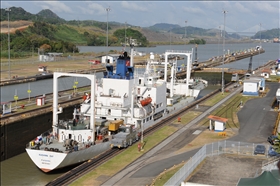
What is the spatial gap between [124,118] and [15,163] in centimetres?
1198

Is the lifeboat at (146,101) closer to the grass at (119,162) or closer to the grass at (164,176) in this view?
the grass at (119,162)

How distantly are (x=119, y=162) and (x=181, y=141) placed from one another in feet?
28.0

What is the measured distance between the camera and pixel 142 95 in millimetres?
49344

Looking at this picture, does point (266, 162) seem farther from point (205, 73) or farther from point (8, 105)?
point (205, 73)

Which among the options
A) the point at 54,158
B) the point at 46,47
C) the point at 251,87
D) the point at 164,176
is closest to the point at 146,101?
the point at 54,158

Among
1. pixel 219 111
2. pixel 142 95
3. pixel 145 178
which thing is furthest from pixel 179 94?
pixel 145 178

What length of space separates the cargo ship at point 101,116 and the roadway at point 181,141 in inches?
163

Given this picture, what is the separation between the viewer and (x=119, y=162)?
106ft

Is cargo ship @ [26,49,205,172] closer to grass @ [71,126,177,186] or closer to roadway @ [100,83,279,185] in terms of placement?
grass @ [71,126,177,186]

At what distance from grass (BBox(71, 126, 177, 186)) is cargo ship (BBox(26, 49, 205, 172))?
1.98 metres

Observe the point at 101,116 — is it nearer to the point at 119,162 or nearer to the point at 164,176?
the point at 119,162

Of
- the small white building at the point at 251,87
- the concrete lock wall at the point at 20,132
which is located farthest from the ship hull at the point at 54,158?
the small white building at the point at 251,87

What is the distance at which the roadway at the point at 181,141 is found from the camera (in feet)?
94.8

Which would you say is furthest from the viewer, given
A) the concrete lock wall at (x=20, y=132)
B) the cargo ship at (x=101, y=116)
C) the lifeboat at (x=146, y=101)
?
the lifeboat at (x=146, y=101)
